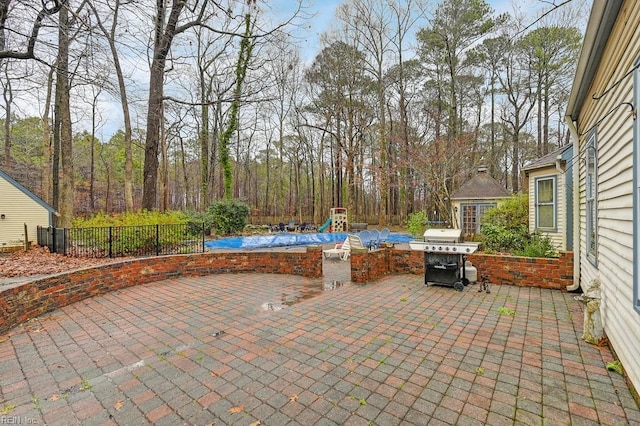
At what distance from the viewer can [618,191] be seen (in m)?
2.63

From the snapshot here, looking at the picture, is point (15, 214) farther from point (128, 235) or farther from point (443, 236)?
point (443, 236)

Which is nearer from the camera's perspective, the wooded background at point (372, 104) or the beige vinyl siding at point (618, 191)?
the beige vinyl siding at point (618, 191)

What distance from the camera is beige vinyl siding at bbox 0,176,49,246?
10383 mm

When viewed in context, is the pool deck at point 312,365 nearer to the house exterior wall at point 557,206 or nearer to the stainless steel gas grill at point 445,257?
the stainless steel gas grill at point 445,257

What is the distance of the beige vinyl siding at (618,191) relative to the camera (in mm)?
2258

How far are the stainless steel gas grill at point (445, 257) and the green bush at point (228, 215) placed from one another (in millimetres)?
12085

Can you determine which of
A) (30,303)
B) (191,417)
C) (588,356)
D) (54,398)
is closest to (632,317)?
(588,356)

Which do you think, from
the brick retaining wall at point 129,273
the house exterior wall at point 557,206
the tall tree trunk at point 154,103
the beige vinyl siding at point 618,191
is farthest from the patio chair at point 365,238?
the tall tree trunk at point 154,103

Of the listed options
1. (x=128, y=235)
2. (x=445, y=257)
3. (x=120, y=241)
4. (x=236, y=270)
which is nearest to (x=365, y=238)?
(x=445, y=257)

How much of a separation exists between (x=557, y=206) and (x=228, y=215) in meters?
13.7

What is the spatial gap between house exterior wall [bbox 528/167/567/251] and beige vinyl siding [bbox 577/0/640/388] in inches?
171

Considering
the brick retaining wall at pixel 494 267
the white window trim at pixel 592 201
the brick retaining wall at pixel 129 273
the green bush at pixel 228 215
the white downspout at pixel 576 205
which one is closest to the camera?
the white window trim at pixel 592 201

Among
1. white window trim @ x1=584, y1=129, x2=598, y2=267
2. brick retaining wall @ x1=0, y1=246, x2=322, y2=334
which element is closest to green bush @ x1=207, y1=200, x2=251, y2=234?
brick retaining wall @ x1=0, y1=246, x2=322, y2=334

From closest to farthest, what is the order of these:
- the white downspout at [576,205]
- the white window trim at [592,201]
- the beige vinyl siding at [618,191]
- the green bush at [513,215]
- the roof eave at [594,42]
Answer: the beige vinyl siding at [618,191] → the roof eave at [594,42] → the white window trim at [592,201] → the white downspout at [576,205] → the green bush at [513,215]
